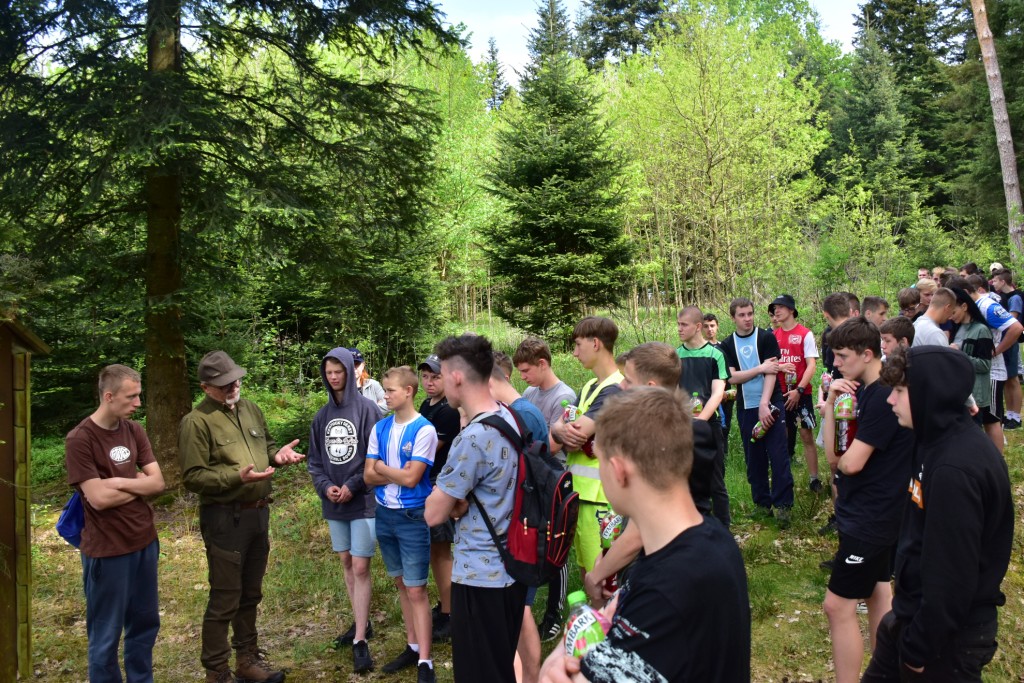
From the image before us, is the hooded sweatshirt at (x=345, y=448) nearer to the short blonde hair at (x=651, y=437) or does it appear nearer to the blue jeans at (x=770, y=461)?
the short blonde hair at (x=651, y=437)

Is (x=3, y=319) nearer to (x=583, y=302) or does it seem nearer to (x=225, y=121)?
(x=225, y=121)

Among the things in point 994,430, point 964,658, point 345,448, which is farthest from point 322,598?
point 994,430

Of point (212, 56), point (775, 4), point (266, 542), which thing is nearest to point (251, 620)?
point (266, 542)

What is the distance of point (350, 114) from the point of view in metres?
10.2

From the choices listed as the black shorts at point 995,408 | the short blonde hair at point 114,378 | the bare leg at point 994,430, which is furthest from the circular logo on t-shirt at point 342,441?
the bare leg at point 994,430

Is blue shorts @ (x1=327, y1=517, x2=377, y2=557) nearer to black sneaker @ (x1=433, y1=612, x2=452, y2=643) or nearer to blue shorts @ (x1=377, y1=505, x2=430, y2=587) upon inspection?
blue shorts @ (x1=377, y1=505, x2=430, y2=587)

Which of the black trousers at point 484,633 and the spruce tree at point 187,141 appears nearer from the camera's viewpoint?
the black trousers at point 484,633

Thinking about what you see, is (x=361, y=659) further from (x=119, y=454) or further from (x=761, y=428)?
(x=761, y=428)

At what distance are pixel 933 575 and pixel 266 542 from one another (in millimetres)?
4229

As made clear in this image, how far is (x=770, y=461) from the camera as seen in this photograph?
23.1 feet

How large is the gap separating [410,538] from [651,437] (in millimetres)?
3497

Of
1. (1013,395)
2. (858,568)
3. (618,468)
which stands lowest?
(858,568)

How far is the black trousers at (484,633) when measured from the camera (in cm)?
347

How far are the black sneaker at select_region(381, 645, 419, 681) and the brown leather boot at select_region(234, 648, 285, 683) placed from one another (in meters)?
0.74
